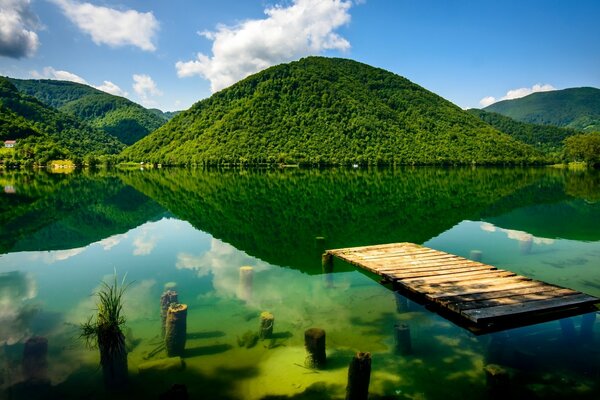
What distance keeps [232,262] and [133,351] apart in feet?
24.9

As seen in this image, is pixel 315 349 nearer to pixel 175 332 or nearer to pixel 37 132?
pixel 175 332

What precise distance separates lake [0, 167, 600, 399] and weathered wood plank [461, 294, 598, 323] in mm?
523

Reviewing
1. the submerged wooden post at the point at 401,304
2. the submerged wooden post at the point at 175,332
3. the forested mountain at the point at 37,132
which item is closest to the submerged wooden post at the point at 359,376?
the submerged wooden post at the point at 175,332

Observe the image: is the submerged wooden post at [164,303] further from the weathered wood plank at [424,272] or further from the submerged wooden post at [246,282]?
the weathered wood plank at [424,272]

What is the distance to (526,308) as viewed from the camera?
8891mm

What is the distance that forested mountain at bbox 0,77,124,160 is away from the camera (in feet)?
425

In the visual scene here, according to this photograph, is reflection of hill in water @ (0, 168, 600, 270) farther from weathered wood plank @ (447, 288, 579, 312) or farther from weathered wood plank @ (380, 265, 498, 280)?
weathered wood plank @ (447, 288, 579, 312)

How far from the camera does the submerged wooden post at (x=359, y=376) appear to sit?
6.38 m

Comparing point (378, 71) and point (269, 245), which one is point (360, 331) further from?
Result: point (378, 71)

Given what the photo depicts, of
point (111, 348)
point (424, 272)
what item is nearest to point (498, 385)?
point (424, 272)

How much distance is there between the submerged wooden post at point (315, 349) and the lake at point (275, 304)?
7.3 inches

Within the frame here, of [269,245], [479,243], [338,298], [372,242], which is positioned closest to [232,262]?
[269,245]

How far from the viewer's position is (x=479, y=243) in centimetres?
1941

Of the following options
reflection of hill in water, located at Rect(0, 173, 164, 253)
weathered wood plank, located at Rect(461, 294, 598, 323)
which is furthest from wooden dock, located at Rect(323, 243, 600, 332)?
reflection of hill in water, located at Rect(0, 173, 164, 253)
